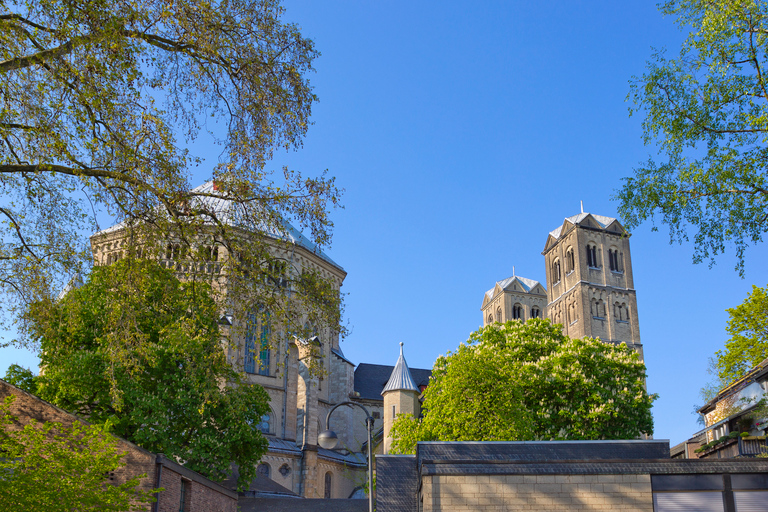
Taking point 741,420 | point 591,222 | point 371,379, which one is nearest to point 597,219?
point 591,222

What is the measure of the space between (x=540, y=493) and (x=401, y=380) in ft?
106

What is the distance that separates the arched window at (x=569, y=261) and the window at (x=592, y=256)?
159cm

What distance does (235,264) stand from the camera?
12047mm

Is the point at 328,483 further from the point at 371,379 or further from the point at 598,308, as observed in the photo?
the point at 598,308

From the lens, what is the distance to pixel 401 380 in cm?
4875

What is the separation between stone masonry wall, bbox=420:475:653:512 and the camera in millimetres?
16578

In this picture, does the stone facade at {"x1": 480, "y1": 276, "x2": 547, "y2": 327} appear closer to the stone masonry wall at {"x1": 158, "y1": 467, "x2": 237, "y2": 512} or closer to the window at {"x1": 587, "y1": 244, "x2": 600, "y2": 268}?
the window at {"x1": 587, "y1": 244, "x2": 600, "y2": 268}

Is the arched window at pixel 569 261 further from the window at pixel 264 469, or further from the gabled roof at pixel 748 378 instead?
the window at pixel 264 469

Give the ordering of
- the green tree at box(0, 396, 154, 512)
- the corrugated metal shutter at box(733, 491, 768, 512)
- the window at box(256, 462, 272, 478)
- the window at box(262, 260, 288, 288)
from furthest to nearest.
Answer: the window at box(256, 462, 272, 478) → the corrugated metal shutter at box(733, 491, 768, 512) → the green tree at box(0, 396, 154, 512) → the window at box(262, 260, 288, 288)

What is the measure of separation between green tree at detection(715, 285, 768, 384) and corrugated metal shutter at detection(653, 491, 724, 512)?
1690 cm

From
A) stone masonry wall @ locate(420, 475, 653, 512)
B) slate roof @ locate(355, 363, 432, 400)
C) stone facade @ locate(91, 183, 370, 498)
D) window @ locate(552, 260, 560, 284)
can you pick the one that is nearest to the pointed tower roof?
stone facade @ locate(91, 183, 370, 498)

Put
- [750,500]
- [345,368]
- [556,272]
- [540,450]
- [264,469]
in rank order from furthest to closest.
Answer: [556,272] < [345,368] < [264,469] < [540,450] < [750,500]

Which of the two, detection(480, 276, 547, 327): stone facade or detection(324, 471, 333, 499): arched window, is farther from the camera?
detection(480, 276, 547, 327): stone facade

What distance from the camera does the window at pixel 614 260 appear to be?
7138cm
